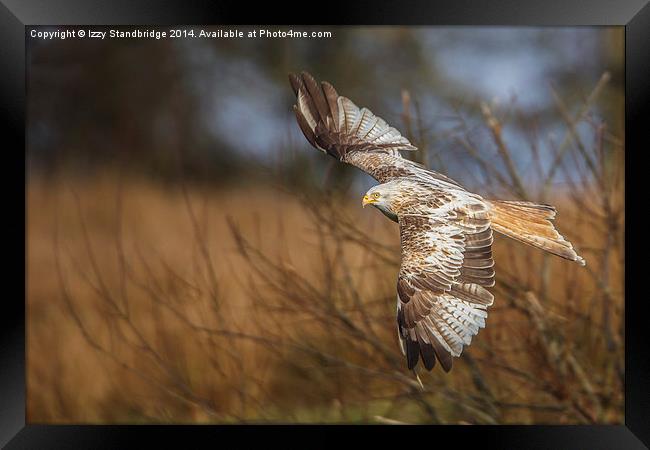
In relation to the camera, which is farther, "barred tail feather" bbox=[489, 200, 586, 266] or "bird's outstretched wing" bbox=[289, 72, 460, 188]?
"bird's outstretched wing" bbox=[289, 72, 460, 188]

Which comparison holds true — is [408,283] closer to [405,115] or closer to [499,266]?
[499,266]

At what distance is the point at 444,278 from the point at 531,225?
45 cm

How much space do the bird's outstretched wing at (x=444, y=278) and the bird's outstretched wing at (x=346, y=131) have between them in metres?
0.26

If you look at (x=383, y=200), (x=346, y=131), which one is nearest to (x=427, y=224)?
(x=383, y=200)

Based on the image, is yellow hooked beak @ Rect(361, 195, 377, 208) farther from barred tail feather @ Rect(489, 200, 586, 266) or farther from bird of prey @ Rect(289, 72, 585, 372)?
barred tail feather @ Rect(489, 200, 586, 266)

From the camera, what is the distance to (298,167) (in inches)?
103

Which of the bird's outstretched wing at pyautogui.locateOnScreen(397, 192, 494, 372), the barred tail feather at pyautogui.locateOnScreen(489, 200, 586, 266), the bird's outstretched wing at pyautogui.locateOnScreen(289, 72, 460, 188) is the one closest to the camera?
the bird's outstretched wing at pyautogui.locateOnScreen(397, 192, 494, 372)

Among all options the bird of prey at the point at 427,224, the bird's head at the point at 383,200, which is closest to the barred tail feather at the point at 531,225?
the bird of prey at the point at 427,224

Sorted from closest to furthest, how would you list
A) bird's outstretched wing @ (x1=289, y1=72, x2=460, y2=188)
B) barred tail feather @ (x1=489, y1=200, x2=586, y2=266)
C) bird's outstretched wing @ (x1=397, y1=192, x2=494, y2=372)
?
bird's outstretched wing @ (x1=397, y1=192, x2=494, y2=372) → barred tail feather @ (x1=489, y1=200, x2=586, y2=266) → bird's outstretched wing @ (x1=289, y1=72, x2=460, y2=188)

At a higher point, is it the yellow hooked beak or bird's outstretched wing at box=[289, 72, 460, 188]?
bird's outstretched wing at box=[289, 72, 460, 188]

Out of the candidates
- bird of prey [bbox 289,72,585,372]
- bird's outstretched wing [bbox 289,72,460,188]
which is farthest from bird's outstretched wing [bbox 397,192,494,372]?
bird's outstretched wing [bbox 289,72,460,188]

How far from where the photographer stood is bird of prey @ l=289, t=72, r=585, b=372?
2.32 m

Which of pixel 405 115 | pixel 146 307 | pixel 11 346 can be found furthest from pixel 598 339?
pixel 11 346

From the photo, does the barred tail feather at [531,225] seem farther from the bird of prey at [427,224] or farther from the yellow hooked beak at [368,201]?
the yellow hooked beak at [368,201]
